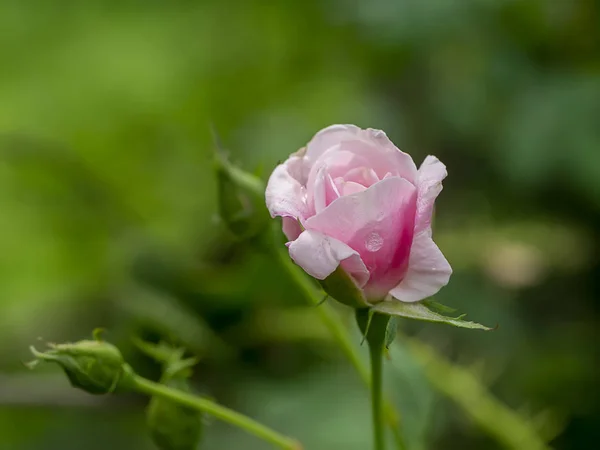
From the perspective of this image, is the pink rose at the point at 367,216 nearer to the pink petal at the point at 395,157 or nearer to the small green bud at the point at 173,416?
the pink petal at the point at 395,157

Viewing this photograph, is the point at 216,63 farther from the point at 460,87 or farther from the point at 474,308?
the point at 474,308

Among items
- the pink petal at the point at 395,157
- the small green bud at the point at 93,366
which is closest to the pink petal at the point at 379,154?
the pink petal at the point at 395,157

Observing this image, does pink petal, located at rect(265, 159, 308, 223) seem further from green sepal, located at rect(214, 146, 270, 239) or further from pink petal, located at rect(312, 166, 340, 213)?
green sepal, located at rect(214, 146, 270, 239)

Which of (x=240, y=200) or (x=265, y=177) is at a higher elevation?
(x=265, y=177)

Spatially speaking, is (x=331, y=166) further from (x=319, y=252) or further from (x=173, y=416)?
(x=173, y=416)

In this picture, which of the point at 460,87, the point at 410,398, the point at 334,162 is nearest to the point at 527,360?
the point at 410,398

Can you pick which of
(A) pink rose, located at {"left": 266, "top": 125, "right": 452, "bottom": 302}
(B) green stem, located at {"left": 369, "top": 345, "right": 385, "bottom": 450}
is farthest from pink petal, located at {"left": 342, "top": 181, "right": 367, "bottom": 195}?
(B) green stem, located at {"left": 369, "top": 345, "right": 385, "bottom": 450}

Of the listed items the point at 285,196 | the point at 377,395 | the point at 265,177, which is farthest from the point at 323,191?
the point at 265,177

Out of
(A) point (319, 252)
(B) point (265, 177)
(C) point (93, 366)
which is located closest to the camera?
(A) point (319, 252)

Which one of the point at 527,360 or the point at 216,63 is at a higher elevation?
the point at 216,63
